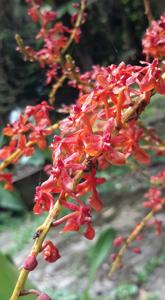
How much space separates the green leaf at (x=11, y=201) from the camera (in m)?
2.86

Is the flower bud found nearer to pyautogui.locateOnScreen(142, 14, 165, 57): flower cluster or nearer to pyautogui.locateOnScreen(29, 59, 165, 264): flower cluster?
pyautogui.locateOnScreen(29, 59, 165, 264): flower cluster

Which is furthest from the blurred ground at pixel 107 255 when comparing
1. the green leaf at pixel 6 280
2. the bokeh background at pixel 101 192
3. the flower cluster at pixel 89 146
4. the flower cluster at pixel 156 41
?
the flower cluster at pixel 89 146

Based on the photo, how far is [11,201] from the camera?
2877mm

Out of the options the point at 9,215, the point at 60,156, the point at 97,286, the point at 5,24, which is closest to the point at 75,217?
the point at 60,156

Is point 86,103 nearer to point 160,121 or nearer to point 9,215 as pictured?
point 9,215

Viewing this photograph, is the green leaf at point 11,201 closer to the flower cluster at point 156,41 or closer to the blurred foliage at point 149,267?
the blurred foliage at point 149,267

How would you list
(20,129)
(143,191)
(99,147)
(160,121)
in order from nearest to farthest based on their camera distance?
(99,147)
(20,129)
(143,191)
(160,121)

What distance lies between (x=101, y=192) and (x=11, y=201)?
1.95 ft

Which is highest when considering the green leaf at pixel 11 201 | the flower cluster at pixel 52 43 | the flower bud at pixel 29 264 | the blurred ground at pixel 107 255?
the flower bud at pixel 29 264

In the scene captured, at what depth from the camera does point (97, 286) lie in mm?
1717

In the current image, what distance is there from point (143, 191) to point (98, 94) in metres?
2.07

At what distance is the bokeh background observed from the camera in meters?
1.65

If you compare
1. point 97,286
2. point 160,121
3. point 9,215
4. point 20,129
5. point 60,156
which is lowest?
point 160,121

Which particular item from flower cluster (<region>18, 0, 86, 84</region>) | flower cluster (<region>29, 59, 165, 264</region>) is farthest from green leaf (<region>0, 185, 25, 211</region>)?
flower cluster (<region>29, 59, 165, 264</region>)
